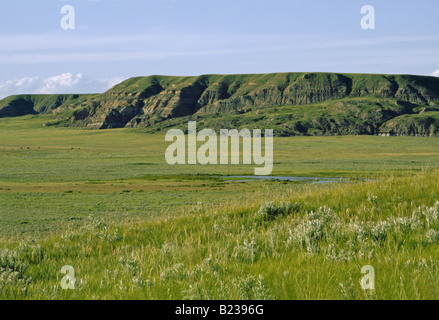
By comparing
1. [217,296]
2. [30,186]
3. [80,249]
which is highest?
[217,296]

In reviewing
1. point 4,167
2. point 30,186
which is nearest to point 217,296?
point 30,186

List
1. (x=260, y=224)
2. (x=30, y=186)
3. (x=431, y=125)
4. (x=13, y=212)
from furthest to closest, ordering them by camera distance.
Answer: (x=431, y=125), (x=30, y=186), (x=13, y=212), (x=260, y=224)

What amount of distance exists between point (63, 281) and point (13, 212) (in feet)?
105

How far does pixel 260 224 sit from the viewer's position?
11.1 metres

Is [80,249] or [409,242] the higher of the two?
[409,242]

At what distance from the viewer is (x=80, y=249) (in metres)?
10.1

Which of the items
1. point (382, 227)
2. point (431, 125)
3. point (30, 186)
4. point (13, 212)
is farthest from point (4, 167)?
point (431, 125)
